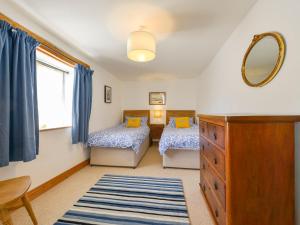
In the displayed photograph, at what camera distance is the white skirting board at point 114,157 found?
287 cm

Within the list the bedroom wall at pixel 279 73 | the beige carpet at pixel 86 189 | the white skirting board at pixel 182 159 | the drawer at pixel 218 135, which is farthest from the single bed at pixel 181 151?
the drawer at pixel 218 135

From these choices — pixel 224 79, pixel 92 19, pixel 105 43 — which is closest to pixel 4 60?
pixel 92 19

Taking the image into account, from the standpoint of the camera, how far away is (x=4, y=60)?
1.47m

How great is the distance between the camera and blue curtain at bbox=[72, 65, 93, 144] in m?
2.60

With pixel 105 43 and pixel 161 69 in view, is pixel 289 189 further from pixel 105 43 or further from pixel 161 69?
pixel 161 69

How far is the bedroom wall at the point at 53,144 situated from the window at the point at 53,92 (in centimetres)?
23

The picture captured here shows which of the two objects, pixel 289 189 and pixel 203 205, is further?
pixel 203 205

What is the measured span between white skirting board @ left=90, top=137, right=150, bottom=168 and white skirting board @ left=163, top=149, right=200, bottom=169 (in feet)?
2.03

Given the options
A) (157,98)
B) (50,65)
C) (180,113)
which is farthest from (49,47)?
(180,113)

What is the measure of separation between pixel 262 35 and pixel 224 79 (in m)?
1.04

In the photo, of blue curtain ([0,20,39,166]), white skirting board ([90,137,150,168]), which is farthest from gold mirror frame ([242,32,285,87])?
blue curtain ([0,20,39,166])

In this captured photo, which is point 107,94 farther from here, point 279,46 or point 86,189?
point 279,46

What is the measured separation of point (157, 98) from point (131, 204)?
12.0 ft

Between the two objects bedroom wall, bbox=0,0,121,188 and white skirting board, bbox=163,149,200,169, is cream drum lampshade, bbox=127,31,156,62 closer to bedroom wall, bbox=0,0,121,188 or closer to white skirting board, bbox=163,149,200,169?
bedroom wall, bbox=0,0,121,188
